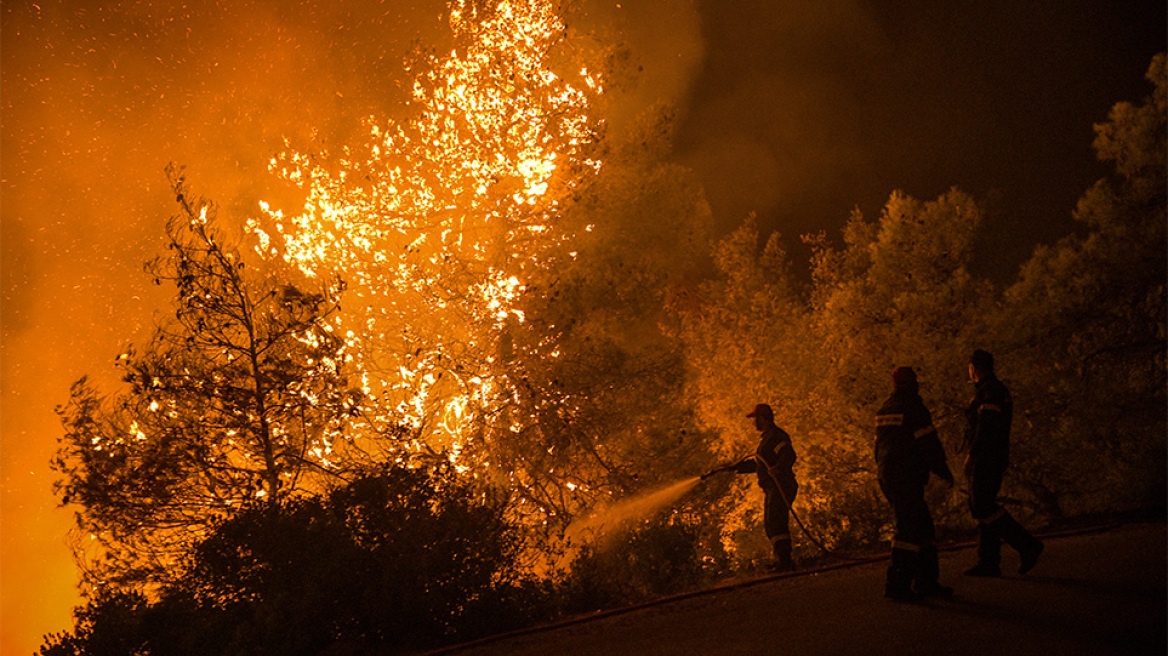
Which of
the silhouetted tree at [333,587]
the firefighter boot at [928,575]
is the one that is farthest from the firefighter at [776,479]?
the firefighter boot at [928,575]

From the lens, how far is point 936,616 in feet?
19.6

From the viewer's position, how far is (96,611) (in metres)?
8.34

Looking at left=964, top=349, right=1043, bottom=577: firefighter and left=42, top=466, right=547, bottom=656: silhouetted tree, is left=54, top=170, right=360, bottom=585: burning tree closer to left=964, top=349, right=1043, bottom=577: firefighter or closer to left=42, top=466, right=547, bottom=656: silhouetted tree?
left=42, top=466, right=547, bottom=656: silhouetted tree

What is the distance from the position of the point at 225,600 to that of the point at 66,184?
97.6 feet

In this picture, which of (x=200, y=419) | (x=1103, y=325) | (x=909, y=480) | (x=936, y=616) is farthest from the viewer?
(x=1103, y=325)

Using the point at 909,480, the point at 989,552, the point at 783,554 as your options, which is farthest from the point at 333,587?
the point at 989,552

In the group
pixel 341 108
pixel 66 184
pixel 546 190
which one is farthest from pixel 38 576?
pixel 546 190

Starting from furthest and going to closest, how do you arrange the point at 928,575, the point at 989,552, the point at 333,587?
1. the point at 333,587
2. the point at 989,552
3. the point at 928,575

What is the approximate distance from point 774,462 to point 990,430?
294 centimetres

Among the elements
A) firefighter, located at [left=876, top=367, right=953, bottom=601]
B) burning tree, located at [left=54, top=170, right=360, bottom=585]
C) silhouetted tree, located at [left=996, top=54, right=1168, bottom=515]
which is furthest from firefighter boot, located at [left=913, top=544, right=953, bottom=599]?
silhouetted tree, located at [left=996, top=54, right=1168, bottom=515]

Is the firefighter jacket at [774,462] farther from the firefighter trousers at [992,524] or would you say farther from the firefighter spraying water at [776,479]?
the firefighter trousers at [992,524]

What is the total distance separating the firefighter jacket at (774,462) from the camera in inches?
379

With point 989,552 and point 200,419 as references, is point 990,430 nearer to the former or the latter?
point 989,552

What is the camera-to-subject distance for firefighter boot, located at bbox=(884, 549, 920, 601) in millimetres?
6555
